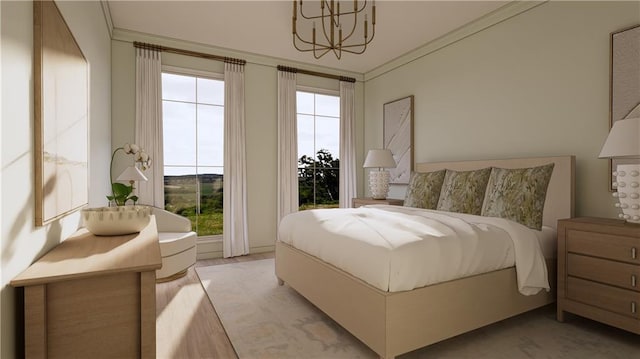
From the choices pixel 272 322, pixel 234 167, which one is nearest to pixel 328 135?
pixel 234 167

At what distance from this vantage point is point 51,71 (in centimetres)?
145

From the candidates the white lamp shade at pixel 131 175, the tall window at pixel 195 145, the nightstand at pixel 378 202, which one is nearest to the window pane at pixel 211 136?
the tall window at pixel 195 145

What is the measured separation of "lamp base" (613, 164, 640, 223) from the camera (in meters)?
2.09

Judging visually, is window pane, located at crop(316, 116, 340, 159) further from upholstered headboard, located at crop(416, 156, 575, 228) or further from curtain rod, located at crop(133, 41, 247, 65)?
upholstered headboard, located at crop(416, 156, 575, 228)

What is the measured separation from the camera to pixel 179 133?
14.5 feet

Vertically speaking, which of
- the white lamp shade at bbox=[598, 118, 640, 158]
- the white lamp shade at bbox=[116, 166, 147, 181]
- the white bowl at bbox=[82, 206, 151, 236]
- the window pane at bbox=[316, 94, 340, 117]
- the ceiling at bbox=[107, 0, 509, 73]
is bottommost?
the white bowl at bbox=[82, 206, 151, 236]

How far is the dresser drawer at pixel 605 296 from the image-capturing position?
2026 mm

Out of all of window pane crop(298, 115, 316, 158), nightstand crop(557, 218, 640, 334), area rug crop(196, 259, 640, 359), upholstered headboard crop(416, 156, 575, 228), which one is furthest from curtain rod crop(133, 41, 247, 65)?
nightstand crop(557, 218, 640, 334)

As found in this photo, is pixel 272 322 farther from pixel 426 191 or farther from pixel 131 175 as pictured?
pixel 426 191

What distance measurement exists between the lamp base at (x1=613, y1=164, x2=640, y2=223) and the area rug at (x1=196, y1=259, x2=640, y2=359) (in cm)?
82

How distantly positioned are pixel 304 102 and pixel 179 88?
177 centimetres

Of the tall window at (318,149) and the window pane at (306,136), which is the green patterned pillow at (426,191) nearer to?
the tall window at (318,149)

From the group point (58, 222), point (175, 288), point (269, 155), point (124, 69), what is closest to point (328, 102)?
point (269, 155)

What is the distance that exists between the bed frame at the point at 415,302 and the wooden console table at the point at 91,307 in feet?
3.63
